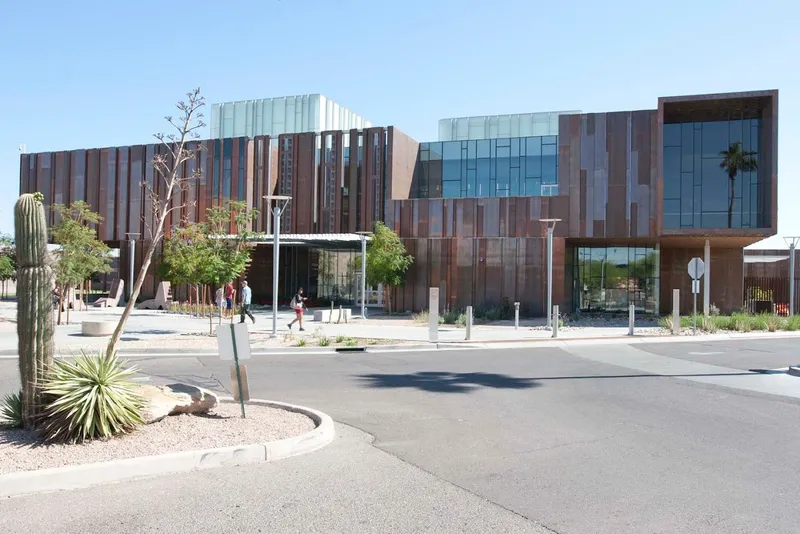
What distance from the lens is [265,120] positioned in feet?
187

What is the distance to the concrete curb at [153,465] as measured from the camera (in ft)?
18.6

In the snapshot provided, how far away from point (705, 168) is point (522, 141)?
36.5ft

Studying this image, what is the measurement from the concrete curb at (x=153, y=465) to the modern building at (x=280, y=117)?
48685 mm

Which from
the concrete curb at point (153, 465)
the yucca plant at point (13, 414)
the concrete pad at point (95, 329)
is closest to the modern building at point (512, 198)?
the concrete pad at point (95, 329)

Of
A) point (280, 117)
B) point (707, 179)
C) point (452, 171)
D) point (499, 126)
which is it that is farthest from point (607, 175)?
point (280, 117)

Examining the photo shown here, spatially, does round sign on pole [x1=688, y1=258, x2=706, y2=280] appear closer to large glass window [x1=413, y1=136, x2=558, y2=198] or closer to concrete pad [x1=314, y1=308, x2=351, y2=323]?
concrete pad [x1=314, y1=308, x2=351, y2=323]

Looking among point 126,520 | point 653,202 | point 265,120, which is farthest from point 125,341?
point 265,120

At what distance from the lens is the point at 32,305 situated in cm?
711

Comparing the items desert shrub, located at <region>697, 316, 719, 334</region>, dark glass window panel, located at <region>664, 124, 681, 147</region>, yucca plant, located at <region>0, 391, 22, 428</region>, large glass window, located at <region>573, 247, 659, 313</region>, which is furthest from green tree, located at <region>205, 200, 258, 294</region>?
dark glass window panel, located at <region>664, 124, 681, 147</region>

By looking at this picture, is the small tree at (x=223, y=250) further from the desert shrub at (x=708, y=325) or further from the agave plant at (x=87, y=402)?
the desert shrub at (x=708, y=325)

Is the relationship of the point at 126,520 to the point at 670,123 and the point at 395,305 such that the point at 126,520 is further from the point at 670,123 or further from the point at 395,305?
the point at 670,123

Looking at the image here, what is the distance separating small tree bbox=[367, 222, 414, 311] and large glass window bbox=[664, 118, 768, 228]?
13765 millimetres

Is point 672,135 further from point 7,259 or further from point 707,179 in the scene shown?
point 7,259

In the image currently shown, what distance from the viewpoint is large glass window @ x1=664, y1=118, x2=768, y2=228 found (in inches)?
1318
